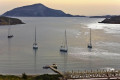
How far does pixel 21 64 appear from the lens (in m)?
40.1

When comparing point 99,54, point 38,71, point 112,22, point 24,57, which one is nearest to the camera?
point 38,71

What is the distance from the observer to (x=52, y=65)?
37594 millimetres

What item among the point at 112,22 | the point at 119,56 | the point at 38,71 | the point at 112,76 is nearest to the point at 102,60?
the point at 119,56

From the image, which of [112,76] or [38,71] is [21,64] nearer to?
[38,71]

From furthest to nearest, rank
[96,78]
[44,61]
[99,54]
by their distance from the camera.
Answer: [99,54]
[44,61]
[96,78]

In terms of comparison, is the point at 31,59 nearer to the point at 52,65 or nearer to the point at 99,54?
the point at 52,65

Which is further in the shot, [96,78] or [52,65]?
[52,65]

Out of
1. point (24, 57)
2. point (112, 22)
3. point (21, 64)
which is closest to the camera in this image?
point (21, 64)

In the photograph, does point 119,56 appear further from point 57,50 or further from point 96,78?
point 96,78

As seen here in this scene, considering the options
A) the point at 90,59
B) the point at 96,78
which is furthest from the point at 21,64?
the point at 96,78

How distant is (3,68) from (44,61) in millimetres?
7628

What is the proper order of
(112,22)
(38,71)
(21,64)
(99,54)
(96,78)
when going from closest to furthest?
(96,78) → (38,71) → (21,64) → (99,54) → (112,22)

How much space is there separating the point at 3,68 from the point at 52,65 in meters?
7.23

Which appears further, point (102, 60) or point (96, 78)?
point (102, 60)
